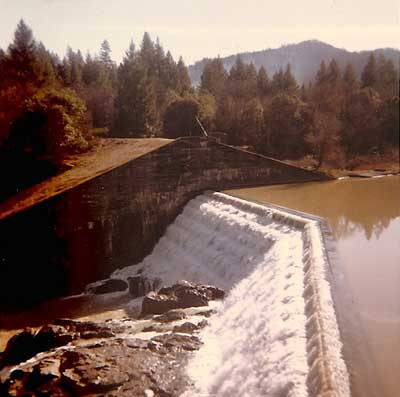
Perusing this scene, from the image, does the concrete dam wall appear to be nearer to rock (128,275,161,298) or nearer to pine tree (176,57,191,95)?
rock (128,275,161,298)

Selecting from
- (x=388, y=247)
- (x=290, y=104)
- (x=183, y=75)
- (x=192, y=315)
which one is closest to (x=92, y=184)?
(x=192, y=315)

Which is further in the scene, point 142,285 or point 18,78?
point 18,78

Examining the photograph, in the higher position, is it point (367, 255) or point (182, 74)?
point (182, 74)

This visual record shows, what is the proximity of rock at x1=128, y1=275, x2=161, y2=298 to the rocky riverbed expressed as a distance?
1383 millimetres

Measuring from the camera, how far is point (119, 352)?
5105mm

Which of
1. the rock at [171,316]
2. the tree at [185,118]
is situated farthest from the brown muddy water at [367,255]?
the tree at [185,118]

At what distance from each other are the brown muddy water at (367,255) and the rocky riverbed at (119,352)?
204cm

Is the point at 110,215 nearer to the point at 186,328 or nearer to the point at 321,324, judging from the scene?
the point at 186,328

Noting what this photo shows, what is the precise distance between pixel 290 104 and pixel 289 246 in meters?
11.9

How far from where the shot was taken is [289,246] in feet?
20.3

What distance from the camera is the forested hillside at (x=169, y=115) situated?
1004cm

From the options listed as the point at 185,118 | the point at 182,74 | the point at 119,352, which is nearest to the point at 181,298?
the point at 119,352

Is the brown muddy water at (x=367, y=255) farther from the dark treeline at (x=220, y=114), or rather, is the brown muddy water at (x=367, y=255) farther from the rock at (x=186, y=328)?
the dark treeline at (x=220, y=114)

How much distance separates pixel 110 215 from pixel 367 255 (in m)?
5.93
